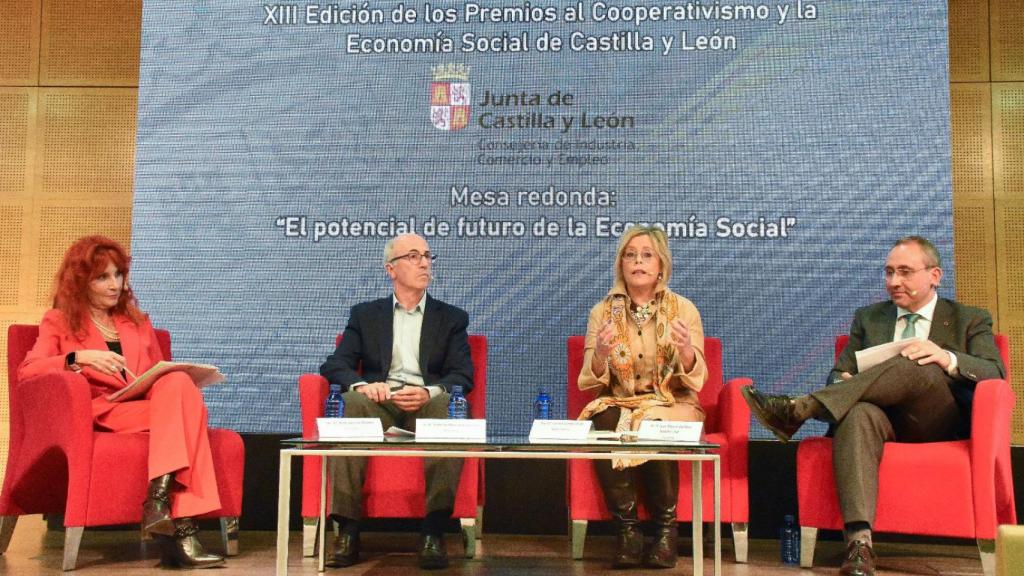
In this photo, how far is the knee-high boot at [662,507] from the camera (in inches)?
133

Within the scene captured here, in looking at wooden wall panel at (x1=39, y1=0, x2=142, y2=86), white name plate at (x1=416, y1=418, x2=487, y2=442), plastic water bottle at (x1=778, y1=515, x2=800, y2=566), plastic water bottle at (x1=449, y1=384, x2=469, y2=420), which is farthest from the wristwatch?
plastic water bottle at (x1=778, y1=515, x2=800, y2=566)

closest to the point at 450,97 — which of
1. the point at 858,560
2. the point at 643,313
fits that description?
the point at 643,313

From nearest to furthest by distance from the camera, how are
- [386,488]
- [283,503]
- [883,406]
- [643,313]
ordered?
[283,503]
[883,406]
[386,488]
[643,313]

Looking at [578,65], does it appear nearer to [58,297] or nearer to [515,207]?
[515,207]

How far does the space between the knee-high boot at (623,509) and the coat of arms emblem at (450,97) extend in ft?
5.92

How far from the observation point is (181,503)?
3.21m

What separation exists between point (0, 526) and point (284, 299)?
58.8 inches

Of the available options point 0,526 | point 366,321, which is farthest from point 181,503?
point 366,321

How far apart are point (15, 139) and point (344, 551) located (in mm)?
3355

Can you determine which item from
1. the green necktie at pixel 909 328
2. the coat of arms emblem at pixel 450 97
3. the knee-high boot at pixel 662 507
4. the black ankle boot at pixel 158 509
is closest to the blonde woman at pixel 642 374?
the knee-high boot at pixel 662 507

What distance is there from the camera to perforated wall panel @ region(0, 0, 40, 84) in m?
5.36

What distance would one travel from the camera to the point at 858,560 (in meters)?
3.09

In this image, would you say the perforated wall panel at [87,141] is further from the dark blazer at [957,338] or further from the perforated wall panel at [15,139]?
the dark blazer at [957,338]

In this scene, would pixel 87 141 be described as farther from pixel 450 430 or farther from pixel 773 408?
pixel 773 408
